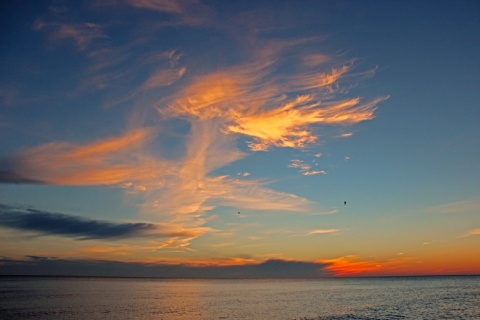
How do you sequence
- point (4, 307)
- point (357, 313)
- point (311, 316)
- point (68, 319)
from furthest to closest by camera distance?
point (4, 307)
point (357, 313)
point (311, 316)
point (68, 319)

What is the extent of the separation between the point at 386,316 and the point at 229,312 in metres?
26.2

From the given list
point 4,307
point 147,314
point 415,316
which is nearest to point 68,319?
point 147,314

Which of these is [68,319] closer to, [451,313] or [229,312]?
[229,312]

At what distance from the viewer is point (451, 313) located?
61.7 meters

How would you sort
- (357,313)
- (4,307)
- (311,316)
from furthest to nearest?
1. (4,307)
2. (357,313)
3. (311,316)

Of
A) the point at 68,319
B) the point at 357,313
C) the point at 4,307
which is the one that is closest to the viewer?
the point at 68,319

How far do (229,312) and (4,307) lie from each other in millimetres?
41696

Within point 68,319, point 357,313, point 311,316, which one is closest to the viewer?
point 68,319

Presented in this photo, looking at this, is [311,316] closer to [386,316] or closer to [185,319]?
[386,316]

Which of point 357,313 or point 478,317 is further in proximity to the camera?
point 357,313

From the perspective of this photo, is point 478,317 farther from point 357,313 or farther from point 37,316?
point 37,316

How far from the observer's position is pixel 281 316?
59.3m

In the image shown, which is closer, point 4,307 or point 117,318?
point 117,318

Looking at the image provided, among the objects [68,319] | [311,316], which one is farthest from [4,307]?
[311,316]
